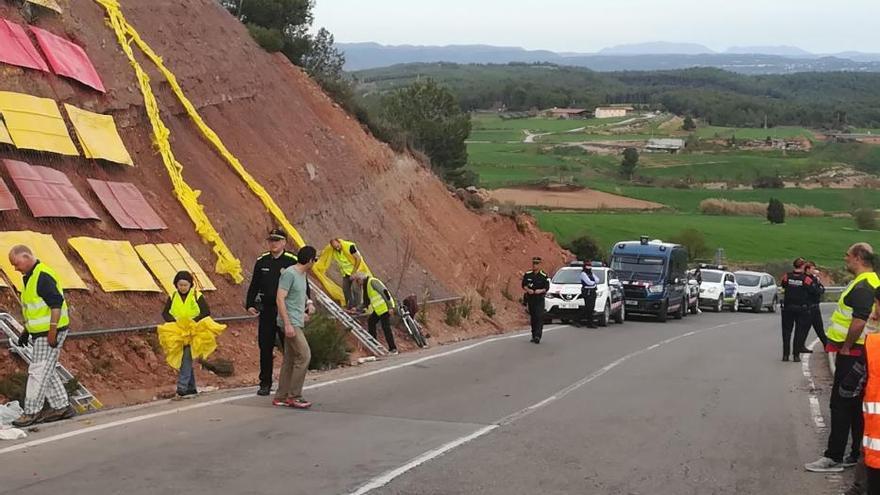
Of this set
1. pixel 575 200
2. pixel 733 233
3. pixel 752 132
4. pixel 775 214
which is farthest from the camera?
pixel 752 132

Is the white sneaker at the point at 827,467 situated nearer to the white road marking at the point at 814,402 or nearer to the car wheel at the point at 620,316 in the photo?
the white road marking at the point at 814,402

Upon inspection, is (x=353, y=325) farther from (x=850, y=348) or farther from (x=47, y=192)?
(x=850, y=348)

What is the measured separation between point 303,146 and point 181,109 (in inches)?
188

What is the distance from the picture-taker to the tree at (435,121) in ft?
162

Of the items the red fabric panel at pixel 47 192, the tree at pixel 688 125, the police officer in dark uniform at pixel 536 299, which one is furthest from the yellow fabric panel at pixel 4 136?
the tree at pixel 688 125

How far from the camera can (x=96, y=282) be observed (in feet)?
52.5

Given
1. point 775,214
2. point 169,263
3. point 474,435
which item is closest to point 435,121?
point 169,263

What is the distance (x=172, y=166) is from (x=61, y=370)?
8.60 meters

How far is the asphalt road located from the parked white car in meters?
28.6

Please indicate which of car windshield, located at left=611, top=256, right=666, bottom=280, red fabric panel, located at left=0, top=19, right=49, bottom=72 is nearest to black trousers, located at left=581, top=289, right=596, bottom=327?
car windshield, located at left=611, top=256, right=666, bottom=280

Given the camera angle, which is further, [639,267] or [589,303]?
[639,267]

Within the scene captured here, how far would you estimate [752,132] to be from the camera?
17012cm

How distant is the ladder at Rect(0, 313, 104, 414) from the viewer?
1202 centimetres

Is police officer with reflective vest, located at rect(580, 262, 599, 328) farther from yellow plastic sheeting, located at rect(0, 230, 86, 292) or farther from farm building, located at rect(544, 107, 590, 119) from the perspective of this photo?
farm building, located at rect(544, 107, 590, 119)
